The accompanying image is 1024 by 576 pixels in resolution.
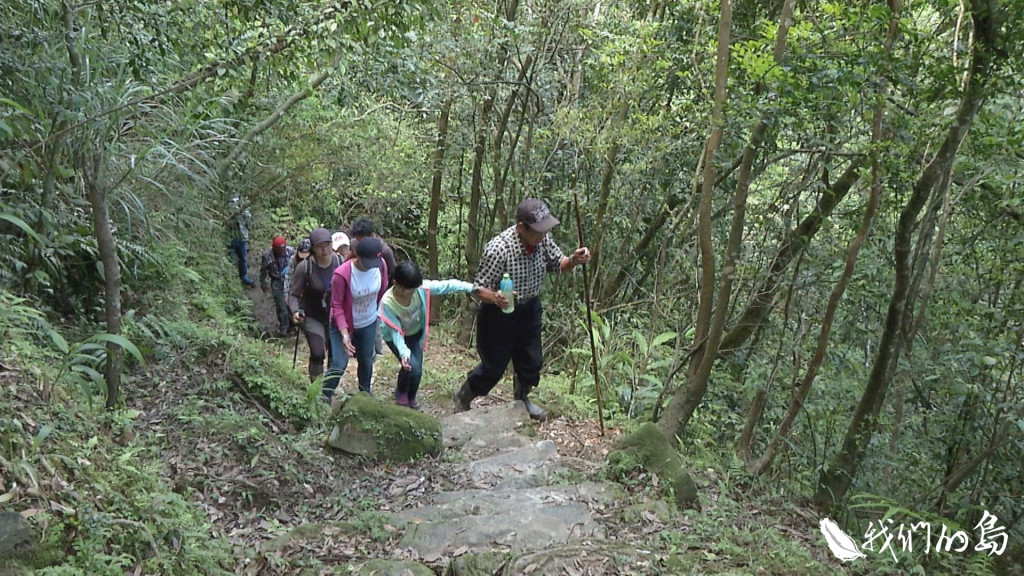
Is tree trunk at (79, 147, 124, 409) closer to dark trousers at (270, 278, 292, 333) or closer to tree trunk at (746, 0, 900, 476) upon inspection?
tree trunk at (746, 0, 900, 476)

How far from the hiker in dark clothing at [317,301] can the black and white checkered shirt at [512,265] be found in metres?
1.70

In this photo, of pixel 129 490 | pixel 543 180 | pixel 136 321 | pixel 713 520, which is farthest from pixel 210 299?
pixel 713 520

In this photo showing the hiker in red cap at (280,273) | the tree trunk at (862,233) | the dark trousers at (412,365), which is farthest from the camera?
the hiker in red cap at (280,273)

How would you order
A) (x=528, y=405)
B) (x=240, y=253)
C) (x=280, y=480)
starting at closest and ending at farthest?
(x=280, y=480)
(x=528, y=405)
(x=240, y=253)

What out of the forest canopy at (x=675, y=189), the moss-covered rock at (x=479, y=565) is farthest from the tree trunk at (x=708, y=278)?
the moss-covered rock at (x=479, y=565)

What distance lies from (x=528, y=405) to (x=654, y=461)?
1999mm

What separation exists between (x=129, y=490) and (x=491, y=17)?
7.77 metres

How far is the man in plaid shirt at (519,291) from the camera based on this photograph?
19.7 feet

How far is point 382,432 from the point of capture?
5.74 meters

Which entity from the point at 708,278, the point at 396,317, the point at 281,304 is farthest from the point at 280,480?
the point at 281,304

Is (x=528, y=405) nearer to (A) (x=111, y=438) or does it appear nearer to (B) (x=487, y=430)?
(B) (x=487, y=430)

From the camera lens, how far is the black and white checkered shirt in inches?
240

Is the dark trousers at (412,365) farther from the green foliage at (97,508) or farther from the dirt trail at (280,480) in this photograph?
the green foliage at (97,508)

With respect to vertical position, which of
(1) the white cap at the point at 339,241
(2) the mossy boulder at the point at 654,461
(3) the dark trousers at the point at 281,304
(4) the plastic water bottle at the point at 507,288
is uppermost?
(4) the plastic water bottle at the point at 507,288
